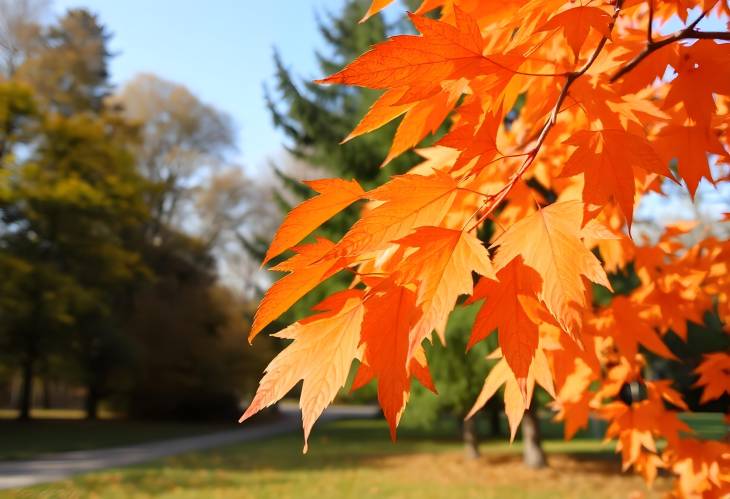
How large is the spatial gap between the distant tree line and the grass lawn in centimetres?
544

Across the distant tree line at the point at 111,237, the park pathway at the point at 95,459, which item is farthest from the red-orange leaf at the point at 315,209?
the distant tree line at the point at 111,237

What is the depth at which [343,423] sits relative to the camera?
23.6m

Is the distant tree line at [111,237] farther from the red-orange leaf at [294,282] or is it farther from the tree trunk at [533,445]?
the red-orange leaf at [294,282]

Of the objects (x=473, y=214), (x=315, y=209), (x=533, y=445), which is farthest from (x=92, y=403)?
(x=473, y=214)

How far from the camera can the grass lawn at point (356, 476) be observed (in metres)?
8.19

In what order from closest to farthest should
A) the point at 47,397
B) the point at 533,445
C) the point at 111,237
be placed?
the point at 533,445
the point at 111,237
the point at 47,397

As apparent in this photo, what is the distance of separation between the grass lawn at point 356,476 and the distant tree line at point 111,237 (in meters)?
5.44

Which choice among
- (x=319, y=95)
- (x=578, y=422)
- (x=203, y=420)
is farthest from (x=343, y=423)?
(x=578, y=422)

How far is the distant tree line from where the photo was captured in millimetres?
16188

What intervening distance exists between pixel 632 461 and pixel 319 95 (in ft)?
→ 40.7

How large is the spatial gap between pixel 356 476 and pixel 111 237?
13693mm

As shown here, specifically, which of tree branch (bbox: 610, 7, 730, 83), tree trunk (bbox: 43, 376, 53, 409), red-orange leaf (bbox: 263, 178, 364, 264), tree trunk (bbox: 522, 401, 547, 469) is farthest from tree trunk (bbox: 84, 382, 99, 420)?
tree branch (bbox: 610, 7, 730, 83)

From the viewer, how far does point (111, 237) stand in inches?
766

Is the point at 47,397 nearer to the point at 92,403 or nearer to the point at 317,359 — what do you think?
the point at 92,403
